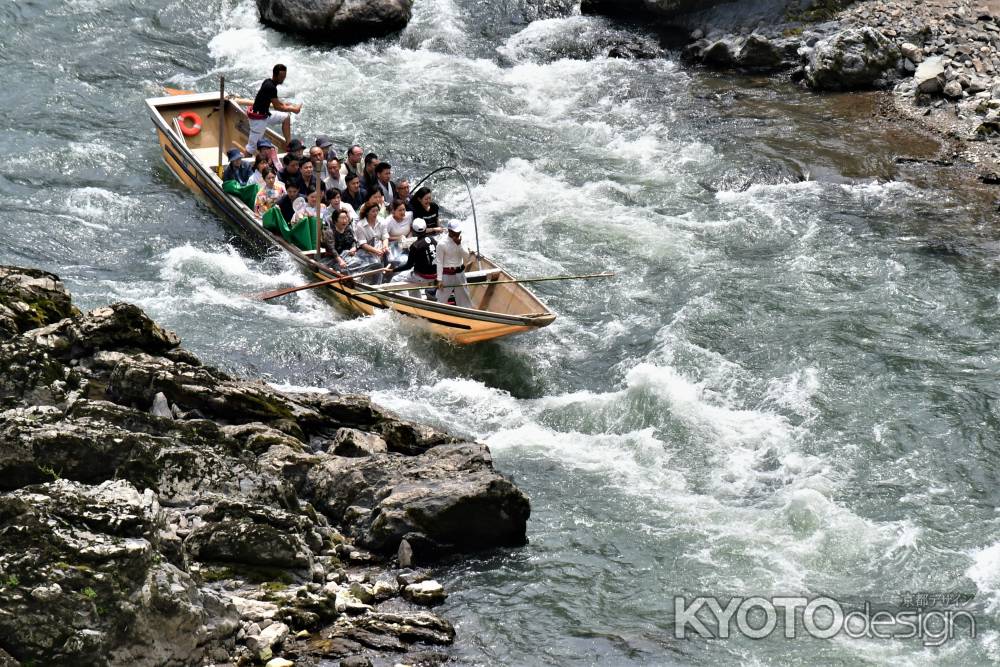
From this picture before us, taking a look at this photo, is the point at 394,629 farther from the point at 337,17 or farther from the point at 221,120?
the point at 337,17

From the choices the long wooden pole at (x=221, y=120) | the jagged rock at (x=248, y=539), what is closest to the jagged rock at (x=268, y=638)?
the jagged rock at (x=248, y=539)

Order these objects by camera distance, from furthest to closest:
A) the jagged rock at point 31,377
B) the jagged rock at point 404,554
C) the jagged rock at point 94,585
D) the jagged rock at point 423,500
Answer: the jagged rock at point 423,500, the jagged rock at point 404,554, the jagged rock at point 31,377, the jagged rock at point 94,585

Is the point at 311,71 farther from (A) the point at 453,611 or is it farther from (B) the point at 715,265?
(A) the point at 453,611

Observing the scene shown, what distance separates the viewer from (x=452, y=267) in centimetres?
1377

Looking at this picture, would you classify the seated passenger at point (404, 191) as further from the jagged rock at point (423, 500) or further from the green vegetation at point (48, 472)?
the green vegetation at point (48, 472)

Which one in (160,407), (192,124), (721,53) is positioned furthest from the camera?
(721,53)

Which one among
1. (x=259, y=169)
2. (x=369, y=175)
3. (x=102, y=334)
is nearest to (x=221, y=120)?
(x=259, y=169)

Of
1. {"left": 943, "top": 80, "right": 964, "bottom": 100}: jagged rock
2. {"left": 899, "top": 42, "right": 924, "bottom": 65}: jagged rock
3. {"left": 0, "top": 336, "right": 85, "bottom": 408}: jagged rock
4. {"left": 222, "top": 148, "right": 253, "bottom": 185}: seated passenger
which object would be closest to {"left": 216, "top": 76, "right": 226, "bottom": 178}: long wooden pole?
{"left": 222, "top": 148, "right": 253, "bottom": 185}: seated passenger

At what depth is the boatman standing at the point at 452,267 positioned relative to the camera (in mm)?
13609

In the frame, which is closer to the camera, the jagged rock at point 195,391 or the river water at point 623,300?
the jagged rock at point 195,391

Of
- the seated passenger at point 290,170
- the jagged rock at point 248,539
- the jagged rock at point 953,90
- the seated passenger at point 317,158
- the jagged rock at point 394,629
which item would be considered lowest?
the jagged rock at point 394,629

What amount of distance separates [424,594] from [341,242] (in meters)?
7.40

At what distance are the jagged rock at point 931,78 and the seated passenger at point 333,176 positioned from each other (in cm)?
969

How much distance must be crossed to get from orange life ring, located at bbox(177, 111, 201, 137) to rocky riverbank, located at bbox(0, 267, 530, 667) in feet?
26.7
